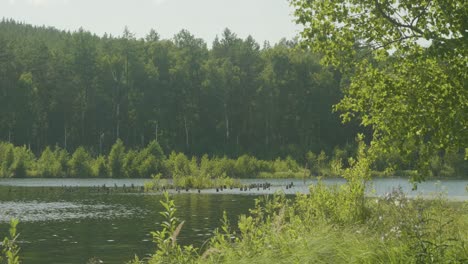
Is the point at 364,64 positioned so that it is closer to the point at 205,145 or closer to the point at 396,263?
the point at 396,263

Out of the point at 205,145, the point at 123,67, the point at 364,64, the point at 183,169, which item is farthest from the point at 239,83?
the point at 364,64

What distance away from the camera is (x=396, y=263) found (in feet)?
37.7

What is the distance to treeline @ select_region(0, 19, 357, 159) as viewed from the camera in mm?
127750

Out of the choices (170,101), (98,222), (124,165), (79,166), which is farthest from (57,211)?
(170,101)

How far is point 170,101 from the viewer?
132 meters

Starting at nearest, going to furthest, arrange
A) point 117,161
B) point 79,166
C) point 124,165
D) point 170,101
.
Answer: point 124,165 < point 117,161 < point 79,166 < point 170,101

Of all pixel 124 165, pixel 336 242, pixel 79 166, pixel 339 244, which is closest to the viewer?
pixel 339 244

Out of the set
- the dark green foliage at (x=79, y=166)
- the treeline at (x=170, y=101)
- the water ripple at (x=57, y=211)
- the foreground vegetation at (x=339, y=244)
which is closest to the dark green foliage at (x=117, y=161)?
the dark green foliage at (x=79, y=166)

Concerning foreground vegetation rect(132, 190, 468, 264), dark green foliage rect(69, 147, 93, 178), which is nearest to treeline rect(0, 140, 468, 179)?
dark green foliage rect(69, 147, 93, 178)

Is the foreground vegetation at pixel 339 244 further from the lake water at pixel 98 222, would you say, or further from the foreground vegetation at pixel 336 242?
the lake water at pixel 98 222

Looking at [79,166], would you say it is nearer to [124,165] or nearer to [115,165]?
[115,165]

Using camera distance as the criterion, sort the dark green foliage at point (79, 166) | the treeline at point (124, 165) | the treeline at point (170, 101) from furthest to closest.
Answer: the treeline at point (170, 101)
the dark green foliage at point (79, 166)
the treeline at point (124, 165)

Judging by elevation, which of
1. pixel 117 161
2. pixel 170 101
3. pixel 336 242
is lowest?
pixel 336 242

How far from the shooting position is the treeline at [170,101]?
128 meters
